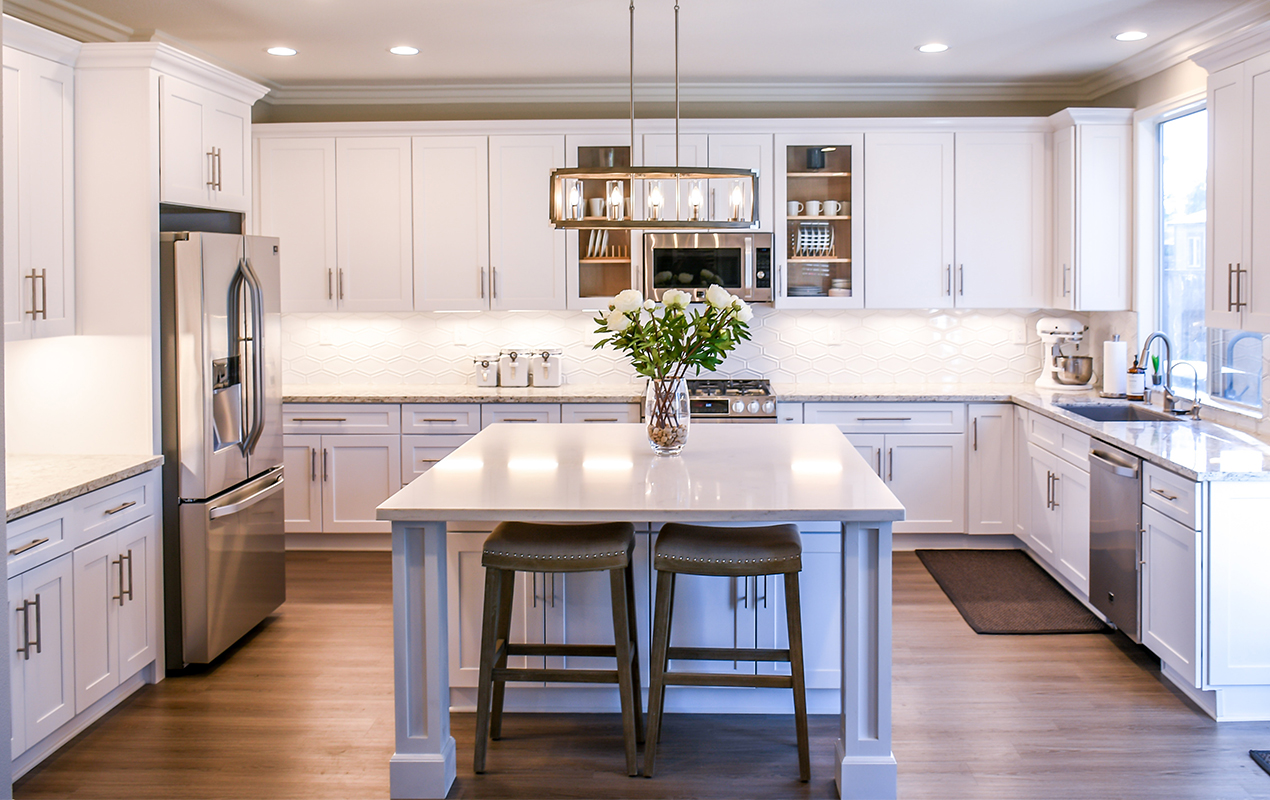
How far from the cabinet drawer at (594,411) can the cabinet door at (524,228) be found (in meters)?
0.64

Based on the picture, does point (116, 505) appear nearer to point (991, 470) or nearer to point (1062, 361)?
point (991, 470)

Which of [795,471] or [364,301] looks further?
[364,301]

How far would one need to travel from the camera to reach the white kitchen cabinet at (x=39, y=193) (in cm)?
335

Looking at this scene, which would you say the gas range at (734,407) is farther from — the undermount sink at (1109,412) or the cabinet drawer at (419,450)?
the undermount sink at (1109,412)

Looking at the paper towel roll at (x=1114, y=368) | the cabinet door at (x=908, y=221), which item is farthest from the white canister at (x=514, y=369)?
the paper towel roll at (x=1114, y=368)

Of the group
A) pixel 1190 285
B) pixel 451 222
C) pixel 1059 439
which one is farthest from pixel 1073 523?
pixel 451 222

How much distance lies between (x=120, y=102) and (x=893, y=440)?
4041 mm

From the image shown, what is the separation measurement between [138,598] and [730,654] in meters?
2.17

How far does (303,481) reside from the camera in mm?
5648

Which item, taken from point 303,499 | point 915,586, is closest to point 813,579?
point 915,586

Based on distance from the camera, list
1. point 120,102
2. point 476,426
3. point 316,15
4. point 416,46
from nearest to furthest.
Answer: point 120,102 → point 316,15 → point 416,46 → point 476,426

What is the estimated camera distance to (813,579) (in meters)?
3.33

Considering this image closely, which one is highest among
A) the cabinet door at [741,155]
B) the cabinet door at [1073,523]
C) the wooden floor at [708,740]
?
the cabinet door at [741,155]

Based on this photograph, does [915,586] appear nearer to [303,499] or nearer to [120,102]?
[303,499]
